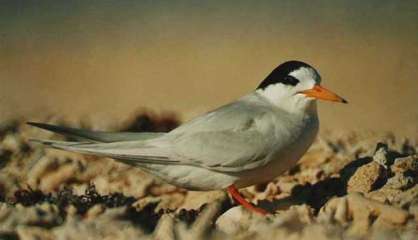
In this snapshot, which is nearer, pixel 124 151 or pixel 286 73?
pixel 124 151

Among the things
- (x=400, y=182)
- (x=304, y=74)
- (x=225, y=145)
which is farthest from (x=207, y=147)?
(x=400, y=182)

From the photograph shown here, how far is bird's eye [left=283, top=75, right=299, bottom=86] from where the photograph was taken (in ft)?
17.1

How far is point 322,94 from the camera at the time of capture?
512cm

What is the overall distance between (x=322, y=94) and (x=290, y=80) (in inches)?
7.2

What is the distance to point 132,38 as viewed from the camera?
22.6ft

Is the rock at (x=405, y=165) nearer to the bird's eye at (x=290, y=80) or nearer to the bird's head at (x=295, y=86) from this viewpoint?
the bird's head at (x=295, y=86)

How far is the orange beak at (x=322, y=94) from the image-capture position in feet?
16.7

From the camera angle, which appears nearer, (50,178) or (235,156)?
(235,156)

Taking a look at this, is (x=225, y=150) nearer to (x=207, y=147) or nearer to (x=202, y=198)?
(x=207, y=147)

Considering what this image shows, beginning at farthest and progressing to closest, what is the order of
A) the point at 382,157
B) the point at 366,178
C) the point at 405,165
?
1. the point at 382,157
2. the point at 405,165
3. the point at 366,178

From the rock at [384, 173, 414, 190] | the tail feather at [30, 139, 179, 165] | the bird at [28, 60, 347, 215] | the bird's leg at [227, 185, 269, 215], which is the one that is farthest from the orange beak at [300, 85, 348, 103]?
the tail feather at [30, 139, 179, 165]

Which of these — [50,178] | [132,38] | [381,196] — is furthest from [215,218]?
[132,38]

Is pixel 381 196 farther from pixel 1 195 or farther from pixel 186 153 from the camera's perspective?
pixel 1 195

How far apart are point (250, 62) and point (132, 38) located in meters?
0.80
